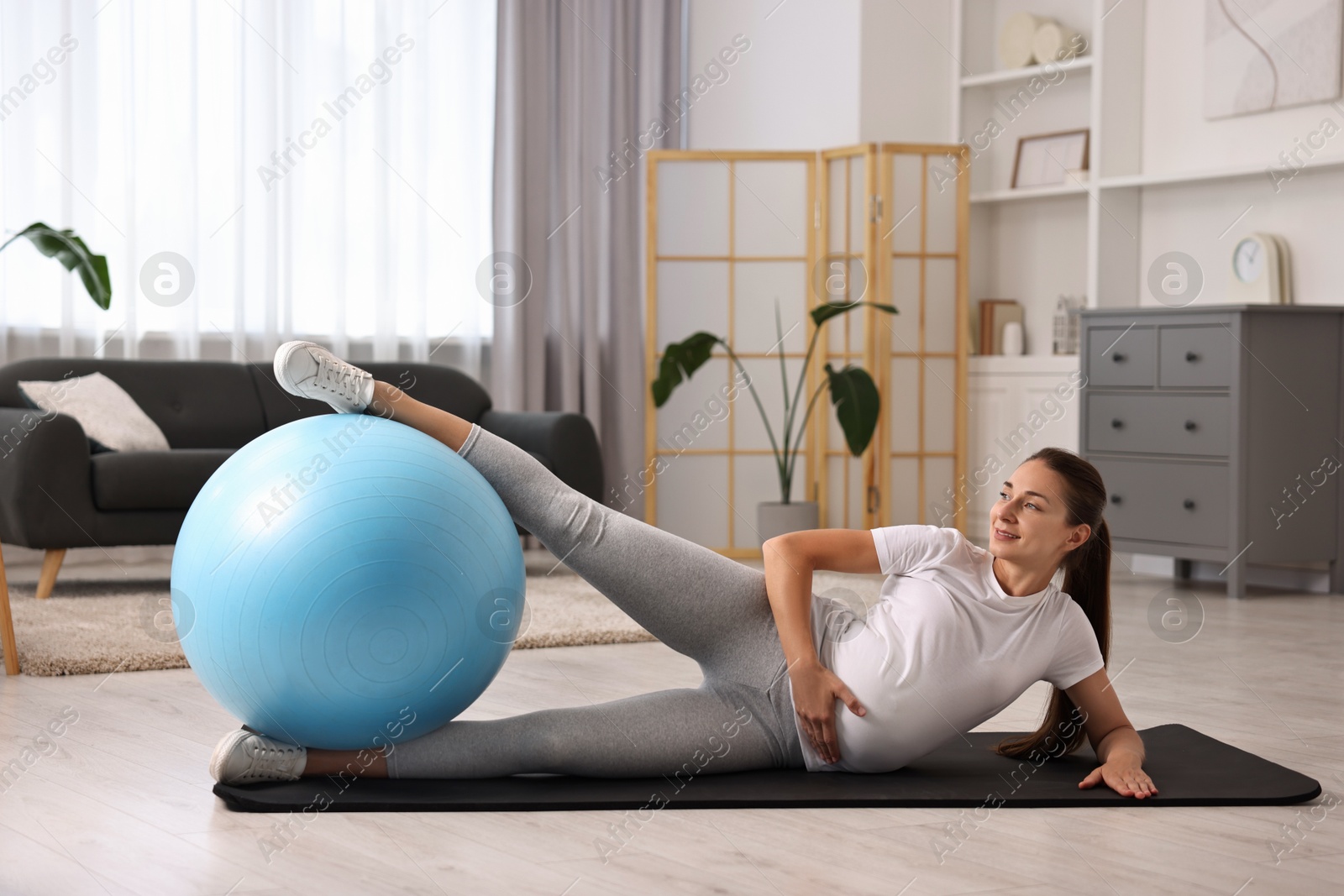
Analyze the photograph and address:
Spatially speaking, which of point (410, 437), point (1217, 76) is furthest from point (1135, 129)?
point (410, 437)

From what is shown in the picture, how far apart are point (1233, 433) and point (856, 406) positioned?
1373mm

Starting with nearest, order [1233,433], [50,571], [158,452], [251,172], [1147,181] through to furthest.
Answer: [50,571] → [158,452] → [1233,433] → [1147,181] → [251,172]

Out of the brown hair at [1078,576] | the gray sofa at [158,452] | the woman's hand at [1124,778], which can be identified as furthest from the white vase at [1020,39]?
the woman's hand at [1124,778]

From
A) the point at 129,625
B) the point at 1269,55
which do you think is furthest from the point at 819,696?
the point at 1269,55

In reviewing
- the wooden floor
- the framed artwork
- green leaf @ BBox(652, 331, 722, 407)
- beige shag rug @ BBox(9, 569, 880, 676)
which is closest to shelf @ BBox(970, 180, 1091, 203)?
the framed artwork

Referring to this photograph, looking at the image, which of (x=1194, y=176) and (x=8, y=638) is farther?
(x=1194, y=176)

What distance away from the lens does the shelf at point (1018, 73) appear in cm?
557

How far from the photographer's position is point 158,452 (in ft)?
14.3

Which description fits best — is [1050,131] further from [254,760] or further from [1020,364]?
[254,760]

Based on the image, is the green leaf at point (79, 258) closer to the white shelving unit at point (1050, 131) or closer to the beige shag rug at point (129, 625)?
the beige shag rug at point (129, 625)

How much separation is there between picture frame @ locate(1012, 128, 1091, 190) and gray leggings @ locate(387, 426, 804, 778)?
4.13m

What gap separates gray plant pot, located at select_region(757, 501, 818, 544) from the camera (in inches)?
219

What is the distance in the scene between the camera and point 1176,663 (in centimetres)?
341

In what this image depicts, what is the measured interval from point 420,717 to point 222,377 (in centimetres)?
328
